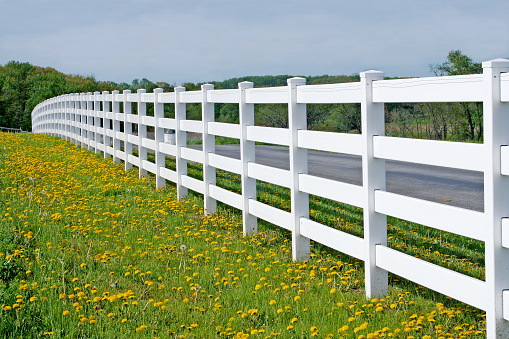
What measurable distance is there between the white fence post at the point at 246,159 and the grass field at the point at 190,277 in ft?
0.69

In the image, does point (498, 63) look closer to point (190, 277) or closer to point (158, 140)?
point (190, 277)

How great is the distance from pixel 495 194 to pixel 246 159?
464 cm

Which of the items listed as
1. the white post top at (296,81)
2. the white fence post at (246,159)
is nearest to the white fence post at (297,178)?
the white post top at (296,81)

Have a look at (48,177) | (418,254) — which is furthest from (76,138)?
(418,254)

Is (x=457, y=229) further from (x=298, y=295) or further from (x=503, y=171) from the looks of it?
(x=298, y=295)

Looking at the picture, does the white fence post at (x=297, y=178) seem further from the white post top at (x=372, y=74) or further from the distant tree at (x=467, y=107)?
the distant tree at (x=467, y=107)

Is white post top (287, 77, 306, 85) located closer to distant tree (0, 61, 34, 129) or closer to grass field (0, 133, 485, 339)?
grass field (0, 133, 485, 339)

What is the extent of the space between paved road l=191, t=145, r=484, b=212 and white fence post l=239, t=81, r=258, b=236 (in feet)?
13.4

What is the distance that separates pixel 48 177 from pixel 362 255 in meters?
8.64

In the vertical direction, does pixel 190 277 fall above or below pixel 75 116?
below

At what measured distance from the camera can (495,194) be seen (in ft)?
14.5

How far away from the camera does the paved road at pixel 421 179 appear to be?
37.1 ft

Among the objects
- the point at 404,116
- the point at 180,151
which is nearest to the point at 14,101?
the point at 404,116

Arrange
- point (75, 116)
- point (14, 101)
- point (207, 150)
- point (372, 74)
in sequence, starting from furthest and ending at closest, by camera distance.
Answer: point (14, 101) < point (75, 116) < point (207, 150) < point (372, 74)
